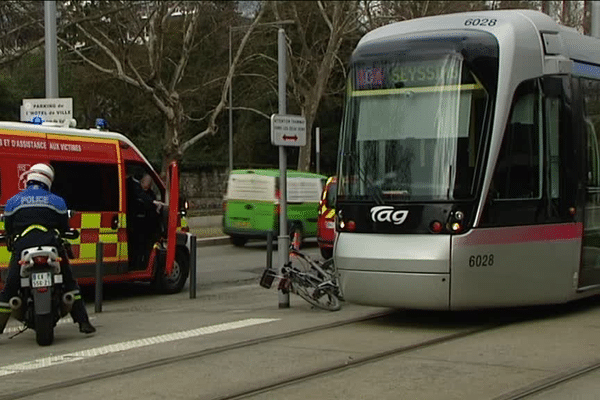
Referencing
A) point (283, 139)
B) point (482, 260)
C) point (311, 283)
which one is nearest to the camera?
point (482, 260)

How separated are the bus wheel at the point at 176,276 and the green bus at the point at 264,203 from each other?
6814mm

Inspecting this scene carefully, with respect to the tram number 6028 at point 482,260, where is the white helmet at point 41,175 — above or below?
above

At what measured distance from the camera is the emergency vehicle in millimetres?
11484

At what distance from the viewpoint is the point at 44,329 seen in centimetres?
897

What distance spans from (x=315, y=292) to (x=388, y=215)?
1978mm

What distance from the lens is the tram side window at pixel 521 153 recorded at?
930cm

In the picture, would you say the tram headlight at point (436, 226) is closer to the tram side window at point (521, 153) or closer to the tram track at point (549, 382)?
the tram side window at point (521, 153)

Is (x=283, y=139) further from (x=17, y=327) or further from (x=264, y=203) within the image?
(x=264, y=203)

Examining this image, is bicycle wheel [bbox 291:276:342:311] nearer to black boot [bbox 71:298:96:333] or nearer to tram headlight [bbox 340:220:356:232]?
tram headlight [bbox 340:220:356:232]

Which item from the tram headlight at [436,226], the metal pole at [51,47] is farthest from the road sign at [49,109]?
the tram headlight at [436,226]

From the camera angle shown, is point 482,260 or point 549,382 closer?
point 549,382

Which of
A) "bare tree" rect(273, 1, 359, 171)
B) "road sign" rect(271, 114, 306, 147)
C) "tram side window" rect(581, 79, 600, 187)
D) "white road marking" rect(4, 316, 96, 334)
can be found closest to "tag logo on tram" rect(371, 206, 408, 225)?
"road sign" rect(271, 114, 306, 147)

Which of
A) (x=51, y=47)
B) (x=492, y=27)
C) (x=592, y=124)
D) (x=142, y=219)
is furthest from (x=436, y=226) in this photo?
(x=51, y=47)

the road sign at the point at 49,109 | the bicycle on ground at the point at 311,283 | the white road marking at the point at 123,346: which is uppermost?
the road sign at the point at 49,109
